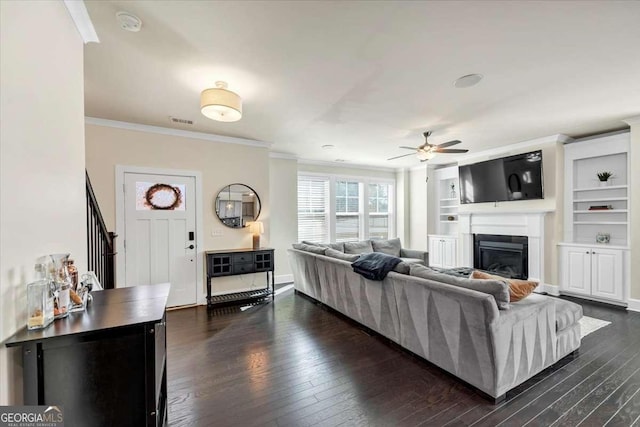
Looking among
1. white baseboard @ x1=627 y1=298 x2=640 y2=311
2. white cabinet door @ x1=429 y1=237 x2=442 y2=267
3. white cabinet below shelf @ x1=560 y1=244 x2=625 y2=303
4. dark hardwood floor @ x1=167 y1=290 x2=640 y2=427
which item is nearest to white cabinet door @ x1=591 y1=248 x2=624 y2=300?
white cabinet below shelf @ x1=560 y1=244 x2=625 y2=303

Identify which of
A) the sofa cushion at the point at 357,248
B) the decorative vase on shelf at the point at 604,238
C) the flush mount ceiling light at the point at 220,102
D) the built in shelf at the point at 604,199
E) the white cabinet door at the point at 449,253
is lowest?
the white cabinet door at the point at 449,253

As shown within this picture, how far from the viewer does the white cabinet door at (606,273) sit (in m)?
4.25

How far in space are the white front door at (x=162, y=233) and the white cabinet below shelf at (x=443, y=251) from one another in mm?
5648

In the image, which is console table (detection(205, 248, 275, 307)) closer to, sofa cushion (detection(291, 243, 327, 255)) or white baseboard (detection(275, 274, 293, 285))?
sofa cushion (detection(291, 243, 327, 255))

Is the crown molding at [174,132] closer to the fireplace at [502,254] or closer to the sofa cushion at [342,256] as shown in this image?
the sofa cushion at [342,256]

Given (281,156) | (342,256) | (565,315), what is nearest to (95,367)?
(342,256)

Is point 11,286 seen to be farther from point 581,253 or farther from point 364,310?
point 581,253

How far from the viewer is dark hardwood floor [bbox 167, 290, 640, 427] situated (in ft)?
6.51

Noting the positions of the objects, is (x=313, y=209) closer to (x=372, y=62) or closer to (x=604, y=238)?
(x=372, y=62)

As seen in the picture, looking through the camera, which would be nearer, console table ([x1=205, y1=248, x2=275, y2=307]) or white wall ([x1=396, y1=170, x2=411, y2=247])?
console table ([x1=205, y1=248, x2=275, y2=307])

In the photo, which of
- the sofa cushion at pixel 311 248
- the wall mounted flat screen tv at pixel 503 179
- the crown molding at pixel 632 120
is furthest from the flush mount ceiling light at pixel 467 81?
the wall mounted flat screen tv at pixel 503 179

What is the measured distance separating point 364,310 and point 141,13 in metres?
3.43

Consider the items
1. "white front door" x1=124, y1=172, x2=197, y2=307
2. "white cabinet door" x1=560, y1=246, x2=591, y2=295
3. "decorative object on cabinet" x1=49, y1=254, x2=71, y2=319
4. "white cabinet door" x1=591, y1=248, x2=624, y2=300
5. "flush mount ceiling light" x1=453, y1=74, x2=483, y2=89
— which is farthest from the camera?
"white cabinet door" x1=560, y1=246, x2=591, y2=295

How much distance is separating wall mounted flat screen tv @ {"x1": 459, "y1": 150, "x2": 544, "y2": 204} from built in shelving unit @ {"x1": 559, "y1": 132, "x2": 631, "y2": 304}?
0.52m
